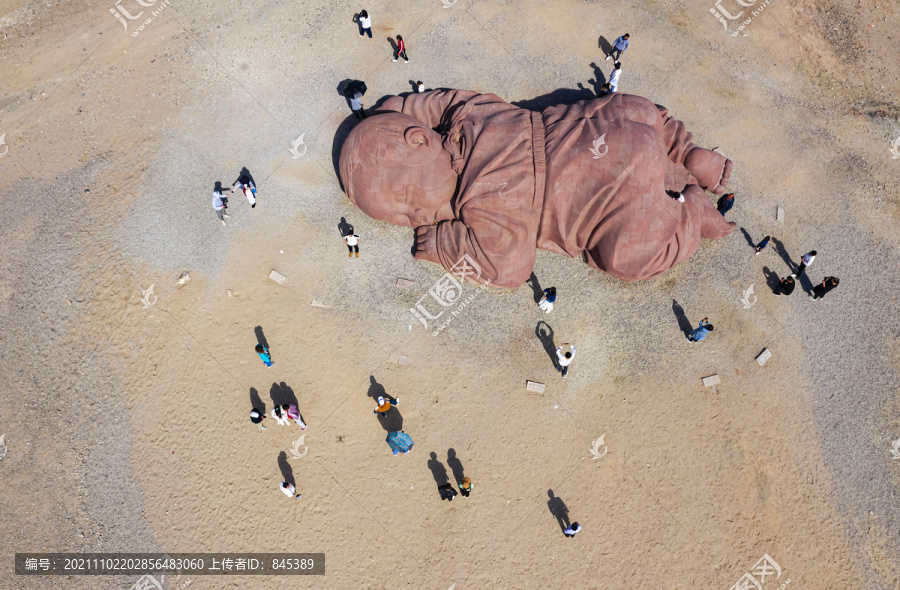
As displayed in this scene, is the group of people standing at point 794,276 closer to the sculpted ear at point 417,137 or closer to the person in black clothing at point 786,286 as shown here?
the person in black clothing at point 786,286

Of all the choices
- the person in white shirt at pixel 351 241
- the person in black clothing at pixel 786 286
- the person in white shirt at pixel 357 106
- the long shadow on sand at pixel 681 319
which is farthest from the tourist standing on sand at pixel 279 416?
the person in black clothing at pixel 786 286

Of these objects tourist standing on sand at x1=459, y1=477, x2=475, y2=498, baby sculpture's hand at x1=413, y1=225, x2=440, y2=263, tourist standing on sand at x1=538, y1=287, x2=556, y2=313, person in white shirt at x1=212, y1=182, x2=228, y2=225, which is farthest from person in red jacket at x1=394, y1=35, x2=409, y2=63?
tourist standing on sand at x1=459, y1=477, x2=475, y2=498

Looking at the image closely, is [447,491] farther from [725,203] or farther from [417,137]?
[725,203]

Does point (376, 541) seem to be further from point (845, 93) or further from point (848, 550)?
point (845, 93)

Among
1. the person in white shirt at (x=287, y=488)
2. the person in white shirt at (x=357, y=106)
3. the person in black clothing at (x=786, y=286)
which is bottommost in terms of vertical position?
the person in white shirt at (x=287, y=488)

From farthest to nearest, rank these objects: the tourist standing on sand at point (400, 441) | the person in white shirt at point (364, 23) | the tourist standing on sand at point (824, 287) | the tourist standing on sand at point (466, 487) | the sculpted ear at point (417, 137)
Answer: the person in white shirt at point (364, 23), the tourist standing on sand at point (824, 287), the sculpted ear at point (417, 137), the tourist standing on sand at point (400, 441), the tourist standing on sand at point (466, 487)
